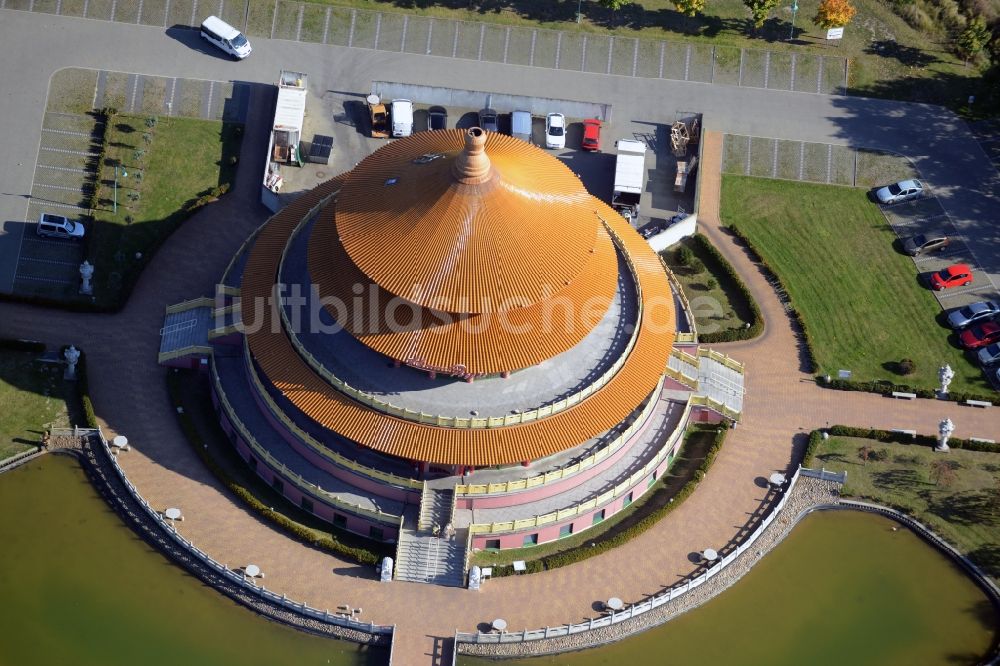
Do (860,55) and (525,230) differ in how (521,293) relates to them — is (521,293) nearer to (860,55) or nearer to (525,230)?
(525,230)

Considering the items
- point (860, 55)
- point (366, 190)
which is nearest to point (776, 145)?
point (860, 55)

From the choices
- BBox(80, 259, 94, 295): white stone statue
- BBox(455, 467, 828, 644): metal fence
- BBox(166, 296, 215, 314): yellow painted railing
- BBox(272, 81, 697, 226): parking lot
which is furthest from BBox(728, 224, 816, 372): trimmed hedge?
BBox(80, 259, 94, 295): white stone statue

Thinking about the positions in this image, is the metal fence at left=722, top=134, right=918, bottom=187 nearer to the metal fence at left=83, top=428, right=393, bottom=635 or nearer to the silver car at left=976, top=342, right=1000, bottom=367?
the silver car at left=976, top=342, right=1000, bottom=367

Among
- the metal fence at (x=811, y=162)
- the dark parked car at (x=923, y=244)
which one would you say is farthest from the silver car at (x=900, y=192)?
the dark parked car at (x=923, y=244)

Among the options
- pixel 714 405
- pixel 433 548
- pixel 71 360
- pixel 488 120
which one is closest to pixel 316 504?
pixel 433 548

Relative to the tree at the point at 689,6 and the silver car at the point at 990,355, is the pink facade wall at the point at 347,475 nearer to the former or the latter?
the silver car at the point at 990,355

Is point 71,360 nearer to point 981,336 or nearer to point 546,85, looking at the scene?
point 546,85
